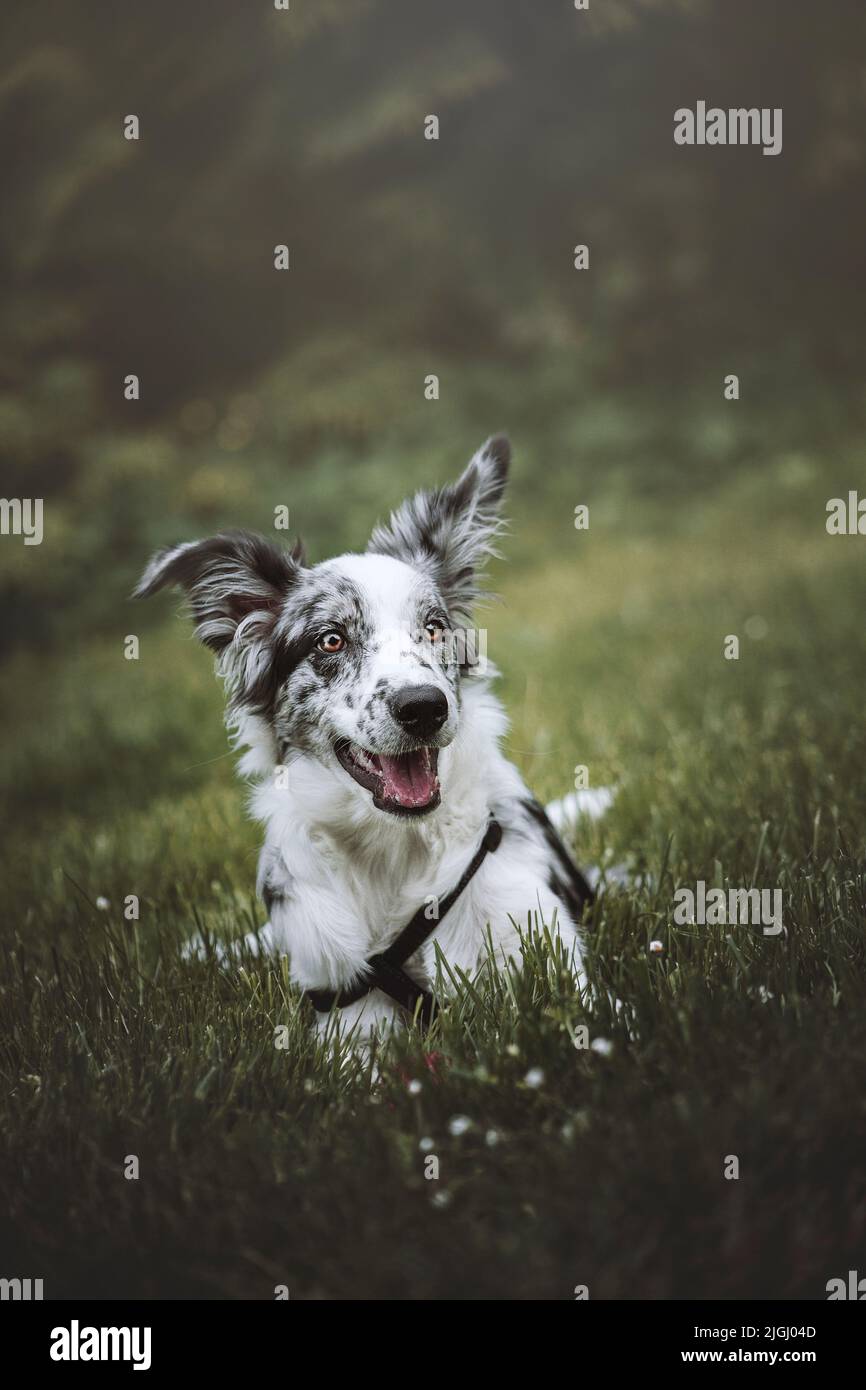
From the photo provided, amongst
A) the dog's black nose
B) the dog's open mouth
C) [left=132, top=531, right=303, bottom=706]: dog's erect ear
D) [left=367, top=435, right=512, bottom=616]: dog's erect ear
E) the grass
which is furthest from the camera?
[left=367, top=435, right=512, bottom=616]: dog's erect ear

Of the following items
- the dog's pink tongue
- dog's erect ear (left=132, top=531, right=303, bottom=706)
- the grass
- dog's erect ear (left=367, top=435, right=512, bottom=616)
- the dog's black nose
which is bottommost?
the grass

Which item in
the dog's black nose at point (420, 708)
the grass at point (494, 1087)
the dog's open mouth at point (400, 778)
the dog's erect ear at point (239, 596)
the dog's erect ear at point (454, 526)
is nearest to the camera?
the grass at point (494, 1087)

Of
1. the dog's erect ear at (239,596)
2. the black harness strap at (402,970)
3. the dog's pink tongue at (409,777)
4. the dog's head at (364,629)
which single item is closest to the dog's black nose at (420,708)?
the dog's head at (364,629)

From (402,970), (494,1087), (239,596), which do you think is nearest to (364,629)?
(239,596)

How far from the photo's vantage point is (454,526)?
3.71 m

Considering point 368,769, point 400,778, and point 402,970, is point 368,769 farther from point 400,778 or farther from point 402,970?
point 402,970

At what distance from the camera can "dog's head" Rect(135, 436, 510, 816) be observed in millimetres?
3129

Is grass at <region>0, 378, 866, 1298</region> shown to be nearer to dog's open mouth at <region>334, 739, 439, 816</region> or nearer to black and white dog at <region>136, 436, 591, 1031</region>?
black and white dog at <region>136, 436, 591, 1031</region>

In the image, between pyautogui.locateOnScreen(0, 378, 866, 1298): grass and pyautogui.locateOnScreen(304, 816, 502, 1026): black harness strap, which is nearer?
pyautogui.locateOnScreen(0, 378, 866, 1298): grass

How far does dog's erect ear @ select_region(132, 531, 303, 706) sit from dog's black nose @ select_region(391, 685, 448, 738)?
24.5 inches

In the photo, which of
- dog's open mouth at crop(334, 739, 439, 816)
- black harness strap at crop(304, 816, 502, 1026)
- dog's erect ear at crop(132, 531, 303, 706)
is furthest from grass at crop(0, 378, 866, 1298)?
dog's erect ear at crop(132, 531, 303, 706)

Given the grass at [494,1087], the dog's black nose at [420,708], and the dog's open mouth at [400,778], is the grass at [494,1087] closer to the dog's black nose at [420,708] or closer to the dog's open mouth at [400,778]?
the dog's open mouth at [400,778]

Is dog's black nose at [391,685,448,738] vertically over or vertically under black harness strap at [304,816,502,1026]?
over

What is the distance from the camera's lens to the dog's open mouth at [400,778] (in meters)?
3.12
